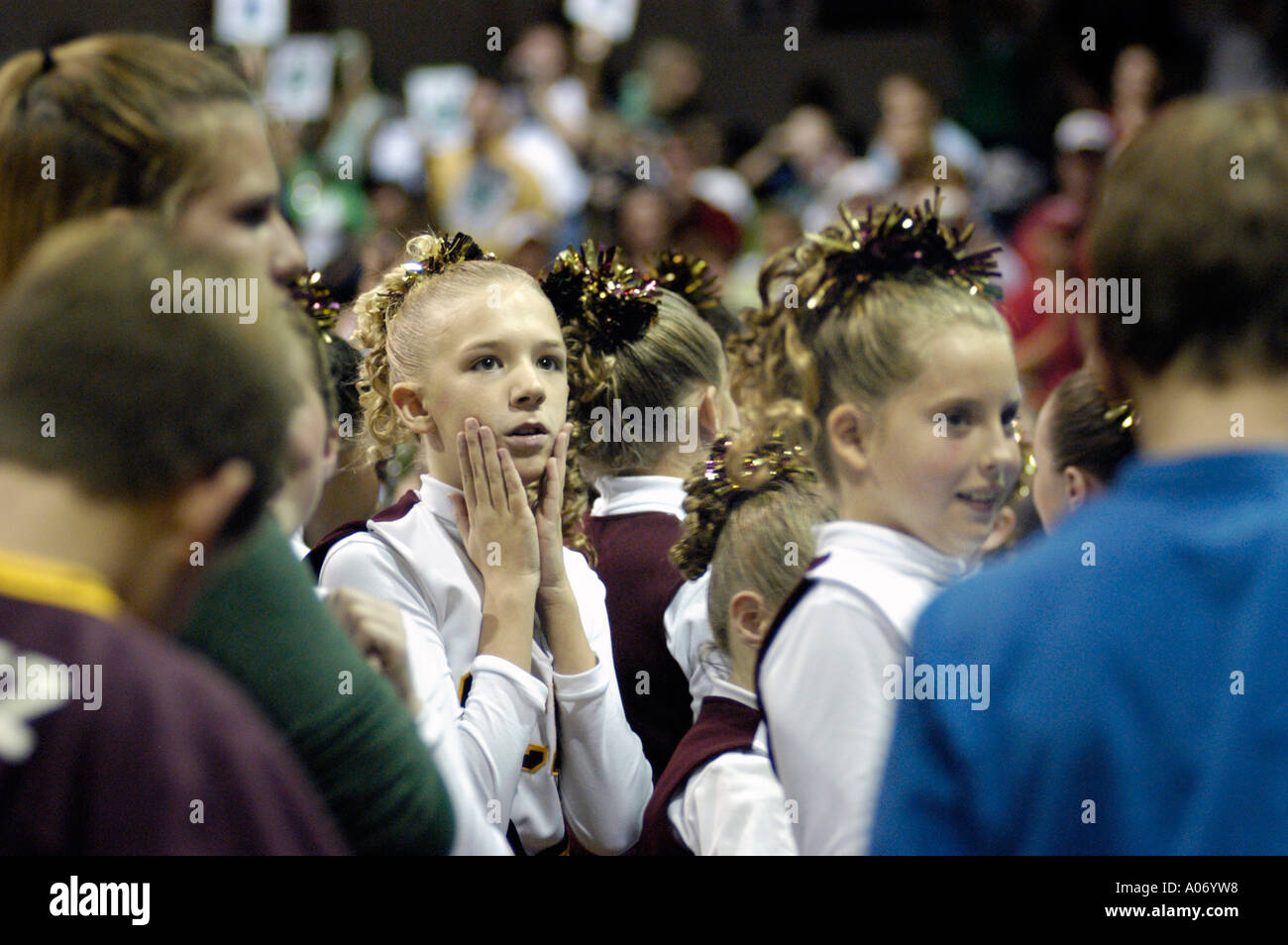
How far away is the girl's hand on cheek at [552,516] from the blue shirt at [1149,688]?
0.93 metres

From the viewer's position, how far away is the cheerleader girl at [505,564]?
5.78ft

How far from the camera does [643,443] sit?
233cm

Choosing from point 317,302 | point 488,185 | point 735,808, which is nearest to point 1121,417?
point 735,808

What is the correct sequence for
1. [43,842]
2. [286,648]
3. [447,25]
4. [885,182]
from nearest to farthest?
[43,842]
[286,648]
[885,182]
[447,25]

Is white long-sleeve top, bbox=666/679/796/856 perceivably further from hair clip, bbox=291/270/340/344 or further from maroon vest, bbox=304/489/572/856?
hair clip, bbox=291/270/340/344

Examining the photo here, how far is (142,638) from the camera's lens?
0.88 metres

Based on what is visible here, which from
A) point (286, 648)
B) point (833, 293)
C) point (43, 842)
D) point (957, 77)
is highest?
point (957, 77)

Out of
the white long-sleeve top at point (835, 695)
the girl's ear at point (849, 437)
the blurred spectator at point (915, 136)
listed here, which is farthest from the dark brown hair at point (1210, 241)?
the blurred spectator at point (915, 136)

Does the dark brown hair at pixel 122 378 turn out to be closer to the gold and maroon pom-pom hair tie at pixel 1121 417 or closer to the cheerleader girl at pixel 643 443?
the cheerleader girl at pixel 643 443

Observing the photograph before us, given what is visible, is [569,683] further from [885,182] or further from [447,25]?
[447,25]

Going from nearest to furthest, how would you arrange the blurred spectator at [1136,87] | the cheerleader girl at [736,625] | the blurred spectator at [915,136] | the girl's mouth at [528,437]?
the cheerleader girl at [736,625], the girl's mouth at [528,437], the blurred spectator at [1136,87], the blurred spectator at [915,136]

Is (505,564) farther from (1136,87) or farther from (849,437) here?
(1136,87)
